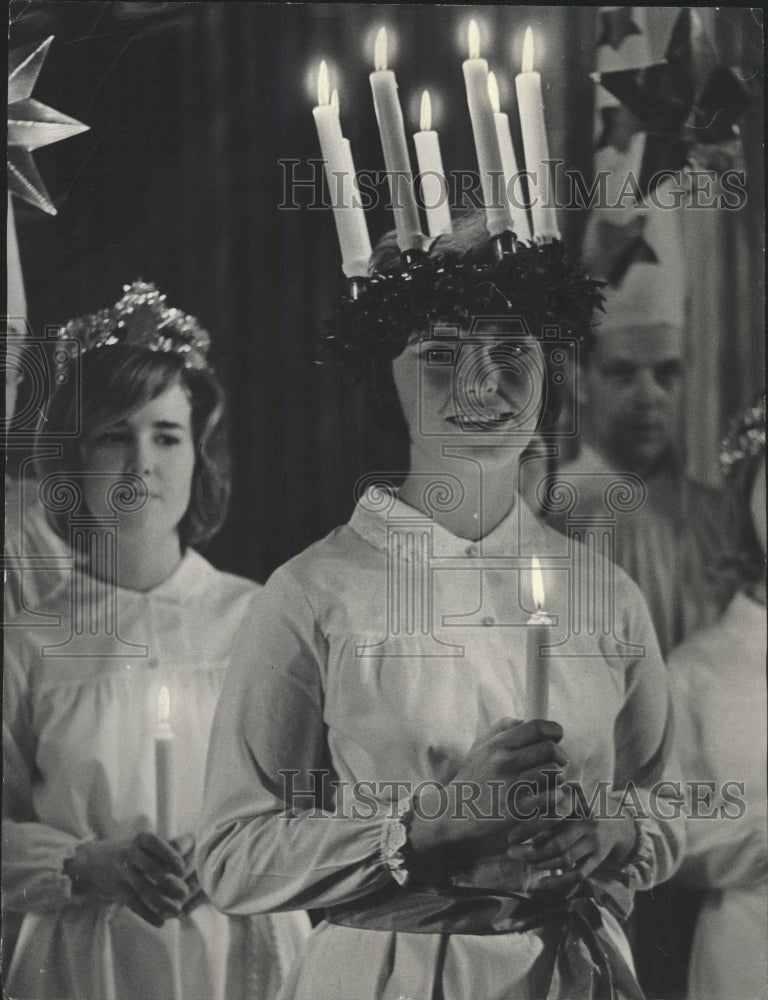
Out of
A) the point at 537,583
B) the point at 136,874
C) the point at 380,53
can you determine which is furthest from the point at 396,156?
the point at 136,874

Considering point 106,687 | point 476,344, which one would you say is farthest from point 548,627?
point 106,687

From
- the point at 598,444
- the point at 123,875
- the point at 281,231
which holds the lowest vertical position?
the point at 123,875

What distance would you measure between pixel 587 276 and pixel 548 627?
51 cm

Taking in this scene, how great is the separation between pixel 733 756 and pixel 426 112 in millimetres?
1028

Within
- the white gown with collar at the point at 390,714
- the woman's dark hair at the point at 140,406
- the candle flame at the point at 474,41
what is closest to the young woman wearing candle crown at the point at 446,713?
the white gown with collar at the point at 390,714

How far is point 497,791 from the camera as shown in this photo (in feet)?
4.61

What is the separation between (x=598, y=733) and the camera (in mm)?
1429

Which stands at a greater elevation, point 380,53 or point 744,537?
point 380,53

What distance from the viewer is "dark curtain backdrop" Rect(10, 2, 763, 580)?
1.44m

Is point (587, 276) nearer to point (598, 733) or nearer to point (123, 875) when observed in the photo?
point (598, 733)

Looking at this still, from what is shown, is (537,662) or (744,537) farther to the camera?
(744,537)

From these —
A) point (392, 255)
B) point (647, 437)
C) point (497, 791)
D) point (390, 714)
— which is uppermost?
point (392, 255)

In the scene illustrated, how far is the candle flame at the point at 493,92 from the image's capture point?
145cm

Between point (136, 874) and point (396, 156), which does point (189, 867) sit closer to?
point (136, 874)
